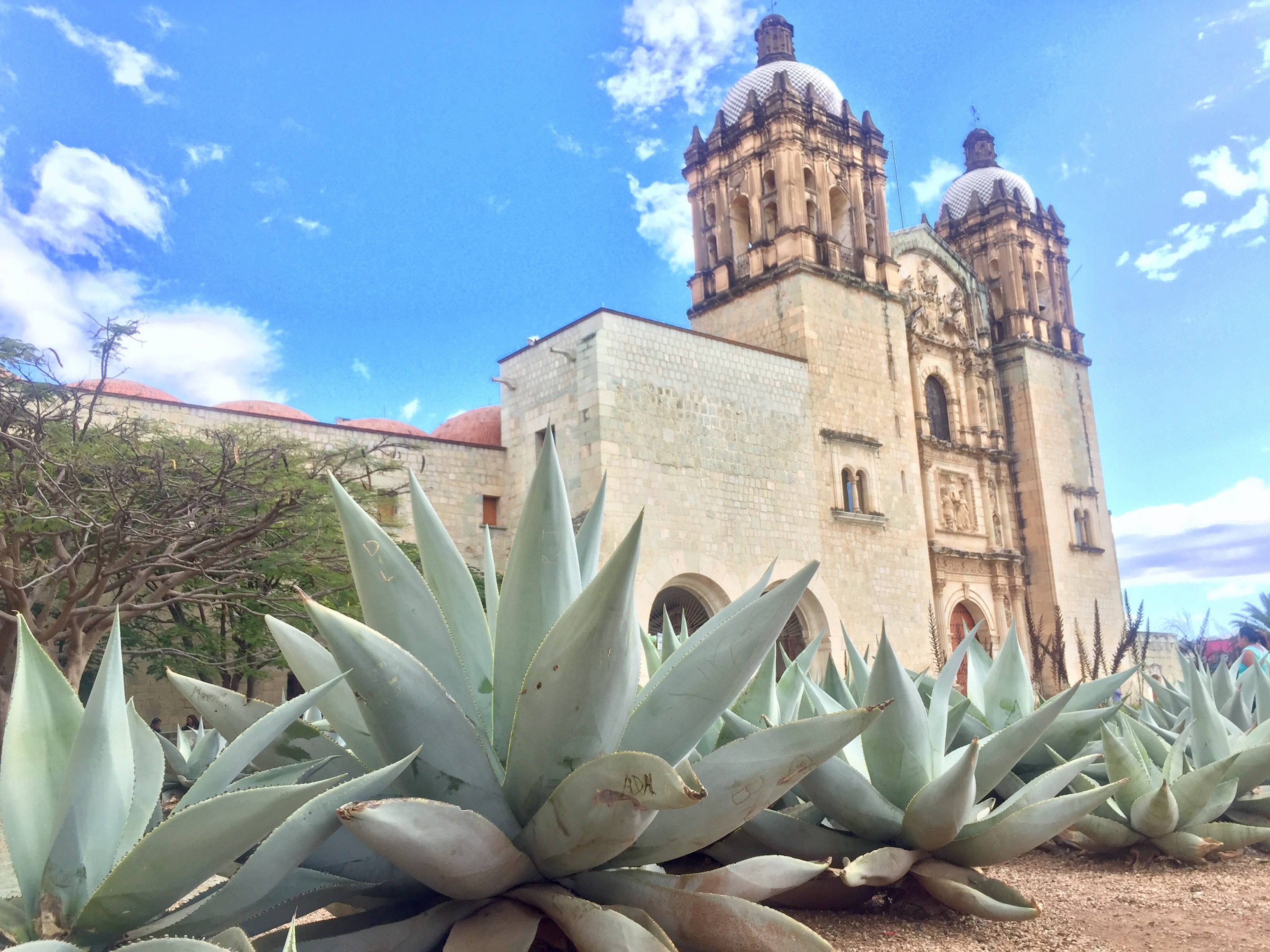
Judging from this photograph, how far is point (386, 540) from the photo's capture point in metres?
1.50

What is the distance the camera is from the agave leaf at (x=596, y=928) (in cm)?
130

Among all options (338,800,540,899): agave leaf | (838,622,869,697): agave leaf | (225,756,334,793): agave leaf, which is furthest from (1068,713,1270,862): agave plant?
(225,756,334,793): agave leaf

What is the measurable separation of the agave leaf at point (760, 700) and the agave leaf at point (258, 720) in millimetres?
1110

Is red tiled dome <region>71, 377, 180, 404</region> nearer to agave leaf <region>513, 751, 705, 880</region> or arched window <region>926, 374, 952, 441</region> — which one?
agave leaf <region>513, 751, 705, 880</region>

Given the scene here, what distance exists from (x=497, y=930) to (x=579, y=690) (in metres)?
0.38

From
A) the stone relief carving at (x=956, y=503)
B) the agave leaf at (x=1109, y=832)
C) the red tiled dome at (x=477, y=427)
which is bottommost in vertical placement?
the agave leaf at (x=1109, y=832)

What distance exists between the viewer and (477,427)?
1747 centimetres

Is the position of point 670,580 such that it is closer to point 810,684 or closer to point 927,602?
point 927,602

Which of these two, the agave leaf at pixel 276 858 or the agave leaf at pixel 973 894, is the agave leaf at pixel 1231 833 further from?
the agave leaf at pixel 276 858

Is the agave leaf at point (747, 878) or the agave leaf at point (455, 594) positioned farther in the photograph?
the agave leaf at point (455, 594)

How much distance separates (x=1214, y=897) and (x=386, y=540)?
6.99ft

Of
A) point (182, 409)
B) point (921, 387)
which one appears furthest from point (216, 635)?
point (921, 387)

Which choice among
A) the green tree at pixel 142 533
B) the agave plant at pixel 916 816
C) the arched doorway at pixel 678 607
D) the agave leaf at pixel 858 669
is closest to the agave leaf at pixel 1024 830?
the agave plant at pixel 916 816

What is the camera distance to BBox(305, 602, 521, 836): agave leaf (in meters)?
1.32
